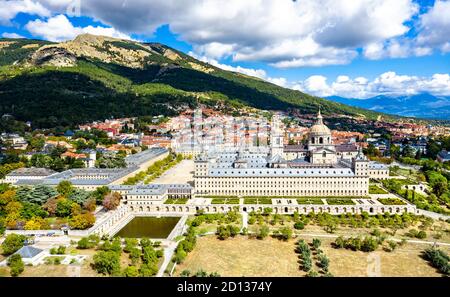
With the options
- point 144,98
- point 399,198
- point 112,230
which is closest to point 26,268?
point 112,230

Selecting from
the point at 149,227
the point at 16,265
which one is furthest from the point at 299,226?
the point at 16,265

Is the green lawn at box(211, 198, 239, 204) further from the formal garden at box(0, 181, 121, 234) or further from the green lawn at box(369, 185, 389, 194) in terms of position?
the green lawn at box(369, 185, 389, 194)

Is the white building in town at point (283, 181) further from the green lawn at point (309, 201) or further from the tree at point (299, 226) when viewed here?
the tree at point (299, 226)

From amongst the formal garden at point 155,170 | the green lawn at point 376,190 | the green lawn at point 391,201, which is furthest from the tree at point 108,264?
the green lawn at point 376,190

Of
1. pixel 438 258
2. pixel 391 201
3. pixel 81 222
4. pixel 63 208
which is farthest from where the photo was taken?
pixel 391 201

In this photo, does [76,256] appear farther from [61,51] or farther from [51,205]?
[61,51]

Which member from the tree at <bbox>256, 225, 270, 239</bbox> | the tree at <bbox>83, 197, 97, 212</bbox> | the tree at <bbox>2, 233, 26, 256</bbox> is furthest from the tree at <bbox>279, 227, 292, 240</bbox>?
the tree at <bbox>2, 233, 26, 256</bbox>

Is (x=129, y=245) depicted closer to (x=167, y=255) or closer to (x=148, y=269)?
(x=167, y=255)
